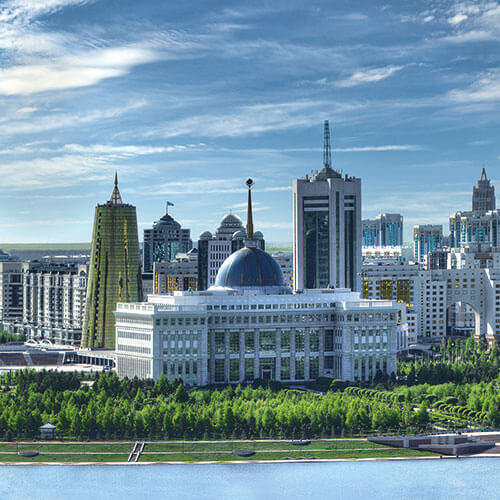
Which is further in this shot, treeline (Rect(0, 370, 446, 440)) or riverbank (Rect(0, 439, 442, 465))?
treeline (Rect(0, 370, 446, 440))

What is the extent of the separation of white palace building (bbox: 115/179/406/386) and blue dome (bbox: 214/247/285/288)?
0.12 metres

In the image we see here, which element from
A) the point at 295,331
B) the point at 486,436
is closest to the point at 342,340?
the point at 295,331

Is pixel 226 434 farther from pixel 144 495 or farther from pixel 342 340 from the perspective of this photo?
pixel 342 340

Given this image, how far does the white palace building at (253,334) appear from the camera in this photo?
153750 mm

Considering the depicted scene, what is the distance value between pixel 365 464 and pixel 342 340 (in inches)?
1760

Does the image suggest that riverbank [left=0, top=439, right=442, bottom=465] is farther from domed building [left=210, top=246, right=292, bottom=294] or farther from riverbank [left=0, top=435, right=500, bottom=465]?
domed building [left=210, top=246, right=292, bottom=294]

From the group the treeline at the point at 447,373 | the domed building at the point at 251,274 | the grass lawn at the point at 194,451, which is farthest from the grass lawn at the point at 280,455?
the domed building at the point at 251,274

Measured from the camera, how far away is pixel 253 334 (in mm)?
158625

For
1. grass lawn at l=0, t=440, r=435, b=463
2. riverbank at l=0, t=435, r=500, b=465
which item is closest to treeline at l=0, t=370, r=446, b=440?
riverbank at l=0, t=435, r=500, b=465

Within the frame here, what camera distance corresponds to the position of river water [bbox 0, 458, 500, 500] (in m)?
107

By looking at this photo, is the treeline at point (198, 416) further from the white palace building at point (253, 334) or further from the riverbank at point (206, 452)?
the white palace building at point (253, 334)

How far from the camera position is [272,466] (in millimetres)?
113812

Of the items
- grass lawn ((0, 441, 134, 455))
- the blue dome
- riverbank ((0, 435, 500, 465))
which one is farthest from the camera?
the blue dome

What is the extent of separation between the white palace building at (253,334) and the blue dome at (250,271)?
0.40 ft
